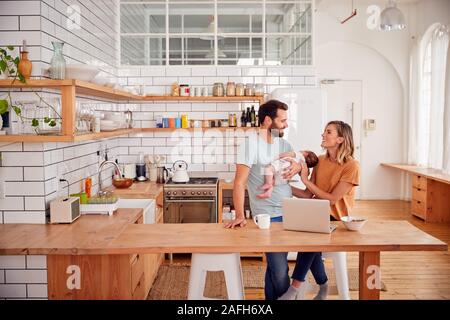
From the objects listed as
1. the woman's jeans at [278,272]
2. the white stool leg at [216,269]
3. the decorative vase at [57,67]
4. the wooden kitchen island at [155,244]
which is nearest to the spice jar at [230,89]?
the decorative vase at [57,67]

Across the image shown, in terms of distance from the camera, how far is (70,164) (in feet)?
10.3

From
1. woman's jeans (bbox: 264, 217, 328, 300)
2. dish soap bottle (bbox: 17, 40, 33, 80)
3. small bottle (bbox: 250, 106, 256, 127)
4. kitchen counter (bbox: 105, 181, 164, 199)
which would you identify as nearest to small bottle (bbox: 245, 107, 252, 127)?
small bottle (bbox: 250, 106, 256, 127)

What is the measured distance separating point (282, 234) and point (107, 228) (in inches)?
35.8

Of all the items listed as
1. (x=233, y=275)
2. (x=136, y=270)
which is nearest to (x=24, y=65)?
(x=136, y=270)

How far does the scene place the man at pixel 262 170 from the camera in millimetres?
2516

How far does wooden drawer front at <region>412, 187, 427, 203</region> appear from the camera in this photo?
19.0 ft

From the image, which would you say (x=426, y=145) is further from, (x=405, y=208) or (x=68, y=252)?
(x=68, y=252)

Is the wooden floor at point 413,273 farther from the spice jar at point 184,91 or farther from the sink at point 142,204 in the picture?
the spice jar at point 184,91

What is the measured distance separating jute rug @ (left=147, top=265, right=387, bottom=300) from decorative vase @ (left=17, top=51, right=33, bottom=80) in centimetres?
165

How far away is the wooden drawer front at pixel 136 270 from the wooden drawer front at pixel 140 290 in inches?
1.1

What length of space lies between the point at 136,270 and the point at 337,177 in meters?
1.22

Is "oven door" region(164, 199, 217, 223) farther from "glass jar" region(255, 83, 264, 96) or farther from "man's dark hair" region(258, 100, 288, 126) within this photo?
"man's dark hair" region(258, 100, 288, 126)

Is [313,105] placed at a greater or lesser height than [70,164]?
greater
